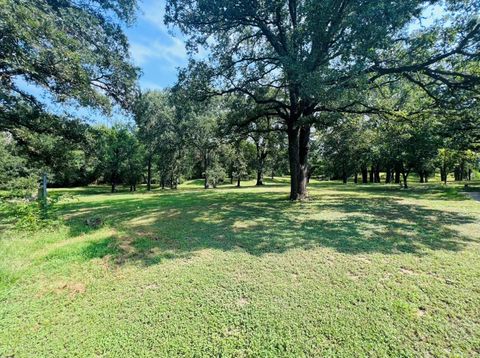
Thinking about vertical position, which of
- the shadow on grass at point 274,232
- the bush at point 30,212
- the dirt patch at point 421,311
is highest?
the bush at point 30,212

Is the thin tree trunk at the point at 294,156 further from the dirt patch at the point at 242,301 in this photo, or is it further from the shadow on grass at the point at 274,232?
the dirt patch at the point at 242,301

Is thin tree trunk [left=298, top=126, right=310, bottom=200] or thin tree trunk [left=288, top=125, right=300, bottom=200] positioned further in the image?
thin tree trunk [left=298, top=126, right=310, bottom=200]

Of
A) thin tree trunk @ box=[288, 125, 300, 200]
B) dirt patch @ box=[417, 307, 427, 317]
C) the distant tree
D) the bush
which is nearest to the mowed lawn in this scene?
dirt patch @ box=[417, 307, 427, 317]

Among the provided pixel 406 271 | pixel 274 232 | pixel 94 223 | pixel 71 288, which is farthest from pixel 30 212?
pixel 406 271

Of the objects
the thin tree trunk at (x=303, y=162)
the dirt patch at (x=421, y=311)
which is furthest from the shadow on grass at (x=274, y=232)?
the thin tree trunk at (x=303, y=162)

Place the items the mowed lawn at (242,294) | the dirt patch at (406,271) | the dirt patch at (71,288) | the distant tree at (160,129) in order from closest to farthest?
the mowed lawn at (242,294) → the dirt patch at (71,288) → the dirt patch at (406,271) → the distant tree at (160,129)

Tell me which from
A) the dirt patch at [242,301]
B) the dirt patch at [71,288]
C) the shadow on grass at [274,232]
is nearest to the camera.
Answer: the dirt patch at [242,301]

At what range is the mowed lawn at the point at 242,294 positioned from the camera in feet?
8.12

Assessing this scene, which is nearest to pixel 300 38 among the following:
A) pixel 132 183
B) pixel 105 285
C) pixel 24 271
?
pixel 105 285

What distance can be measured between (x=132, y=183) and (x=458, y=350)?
3417 cm

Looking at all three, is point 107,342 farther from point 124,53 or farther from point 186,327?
point 124,53

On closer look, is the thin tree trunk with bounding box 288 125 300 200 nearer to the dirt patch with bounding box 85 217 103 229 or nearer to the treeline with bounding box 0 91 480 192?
the treeline with bounding box 0 91 480 192

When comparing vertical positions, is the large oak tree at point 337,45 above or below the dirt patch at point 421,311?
above

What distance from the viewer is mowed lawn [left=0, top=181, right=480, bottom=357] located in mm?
2475
